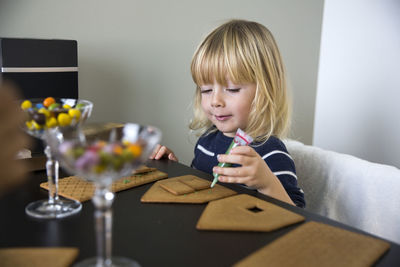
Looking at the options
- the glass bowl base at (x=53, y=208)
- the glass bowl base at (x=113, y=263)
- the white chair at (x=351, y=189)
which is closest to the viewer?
the glass bowl base at (x=113, y=263)

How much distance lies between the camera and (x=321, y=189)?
1.16 m

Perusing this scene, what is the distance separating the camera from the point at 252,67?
112 centimetres

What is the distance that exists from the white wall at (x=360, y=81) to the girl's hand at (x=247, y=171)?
4.16ft

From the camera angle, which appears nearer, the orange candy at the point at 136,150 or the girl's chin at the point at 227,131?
the orange candy at the point at 136,150

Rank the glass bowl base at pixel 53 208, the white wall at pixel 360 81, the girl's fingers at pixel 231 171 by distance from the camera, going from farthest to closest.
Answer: the white wall at pixel 360 81 → the girl's fingers at pixel 231 171 → the glass bowl base at pixel 53 208

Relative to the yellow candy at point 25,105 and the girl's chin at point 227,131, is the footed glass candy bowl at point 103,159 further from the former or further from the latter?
the girl's chin at point 227,131

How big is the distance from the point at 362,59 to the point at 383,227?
1.23 meters

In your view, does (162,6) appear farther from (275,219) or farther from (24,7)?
(275,219)

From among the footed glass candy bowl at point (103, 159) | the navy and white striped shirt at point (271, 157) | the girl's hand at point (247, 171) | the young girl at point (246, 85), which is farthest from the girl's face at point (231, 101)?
the footed glass candy bowl at point (103, 159)

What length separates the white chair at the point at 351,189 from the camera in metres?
0.95

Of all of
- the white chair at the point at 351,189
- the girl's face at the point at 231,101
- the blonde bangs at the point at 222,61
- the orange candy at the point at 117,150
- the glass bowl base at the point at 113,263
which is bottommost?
the white chair at the point at 351,189

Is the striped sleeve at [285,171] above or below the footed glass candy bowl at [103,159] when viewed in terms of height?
below

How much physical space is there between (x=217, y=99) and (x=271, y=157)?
0.23m

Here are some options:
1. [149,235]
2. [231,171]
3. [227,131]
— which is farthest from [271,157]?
[149,235]
